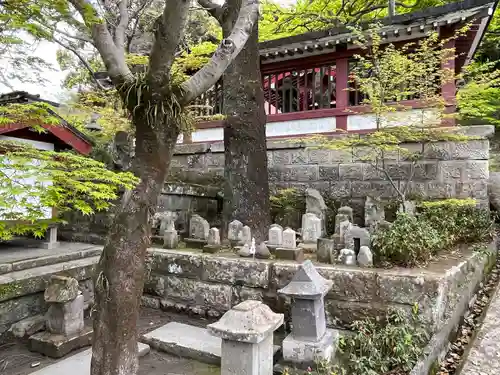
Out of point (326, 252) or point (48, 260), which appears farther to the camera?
point (48, 260)

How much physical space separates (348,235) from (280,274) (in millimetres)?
1160

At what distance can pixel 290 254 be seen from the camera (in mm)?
4785

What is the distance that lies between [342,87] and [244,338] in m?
7.66

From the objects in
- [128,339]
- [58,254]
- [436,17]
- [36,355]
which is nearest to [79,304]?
[36,355]

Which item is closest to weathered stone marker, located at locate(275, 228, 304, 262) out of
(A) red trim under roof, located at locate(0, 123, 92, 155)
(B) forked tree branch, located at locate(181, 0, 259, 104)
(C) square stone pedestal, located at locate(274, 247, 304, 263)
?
(C) square stone pedestal, located at locate(274, 247, 304, 263)

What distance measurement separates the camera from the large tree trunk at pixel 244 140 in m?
6.25

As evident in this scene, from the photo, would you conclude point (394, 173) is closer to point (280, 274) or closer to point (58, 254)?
point (280, 274)

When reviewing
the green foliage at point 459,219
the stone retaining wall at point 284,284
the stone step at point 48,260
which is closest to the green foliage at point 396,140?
the green foliage at point 459,219

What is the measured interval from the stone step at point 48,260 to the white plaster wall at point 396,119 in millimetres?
6297

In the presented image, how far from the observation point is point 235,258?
500 cm

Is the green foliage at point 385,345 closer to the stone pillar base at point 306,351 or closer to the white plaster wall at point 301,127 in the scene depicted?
the stone pillar base at point 306,351

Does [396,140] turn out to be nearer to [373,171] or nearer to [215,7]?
[373,171]

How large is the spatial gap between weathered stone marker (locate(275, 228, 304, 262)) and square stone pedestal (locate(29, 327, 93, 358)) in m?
2.71

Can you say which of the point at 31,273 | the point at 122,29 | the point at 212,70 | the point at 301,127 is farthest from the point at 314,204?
the point at 31,273
